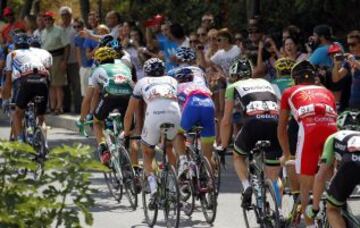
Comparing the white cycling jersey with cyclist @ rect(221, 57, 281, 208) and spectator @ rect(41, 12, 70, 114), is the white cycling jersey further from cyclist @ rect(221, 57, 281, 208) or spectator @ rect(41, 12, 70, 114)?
spectator @ rect(41, 12, 70, 114)

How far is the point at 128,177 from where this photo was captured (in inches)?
543

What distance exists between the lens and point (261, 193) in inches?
435

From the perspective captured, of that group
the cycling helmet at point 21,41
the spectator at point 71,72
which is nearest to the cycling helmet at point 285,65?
the cycling helmet at point 21,41

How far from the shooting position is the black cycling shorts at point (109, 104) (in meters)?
14.2

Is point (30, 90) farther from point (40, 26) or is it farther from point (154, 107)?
point (40, 26)

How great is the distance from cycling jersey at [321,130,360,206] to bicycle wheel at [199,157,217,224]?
354cm

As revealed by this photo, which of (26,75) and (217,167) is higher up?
(26,75)

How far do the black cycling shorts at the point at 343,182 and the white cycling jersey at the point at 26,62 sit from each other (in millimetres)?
7704

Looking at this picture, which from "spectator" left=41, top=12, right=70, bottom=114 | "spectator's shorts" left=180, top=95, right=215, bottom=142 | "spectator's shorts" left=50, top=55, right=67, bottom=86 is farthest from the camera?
"spectator's shorts" left=50, top=55, right=67, bottom=86

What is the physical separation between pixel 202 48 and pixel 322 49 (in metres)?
2.67

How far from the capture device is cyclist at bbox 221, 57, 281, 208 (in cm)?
1138

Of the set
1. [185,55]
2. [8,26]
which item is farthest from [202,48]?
[8,26]

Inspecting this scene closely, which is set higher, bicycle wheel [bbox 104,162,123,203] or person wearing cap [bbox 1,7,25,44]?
person wearing cap [bbox 1,7,25,44]

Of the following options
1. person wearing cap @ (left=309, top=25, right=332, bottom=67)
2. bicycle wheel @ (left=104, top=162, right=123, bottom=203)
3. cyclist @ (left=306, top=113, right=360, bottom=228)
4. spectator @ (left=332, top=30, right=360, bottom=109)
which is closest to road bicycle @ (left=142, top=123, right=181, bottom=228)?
bicycle wheel @ (left=104, top=162, right=123, bottom=203)
